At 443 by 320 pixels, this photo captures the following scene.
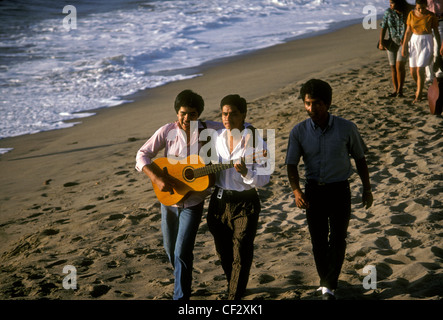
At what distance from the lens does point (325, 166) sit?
3.54 m

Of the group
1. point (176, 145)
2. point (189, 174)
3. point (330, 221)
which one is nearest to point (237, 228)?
point (189, 174)

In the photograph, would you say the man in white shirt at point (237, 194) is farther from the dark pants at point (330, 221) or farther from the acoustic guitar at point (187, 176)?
the dark pants at point (330, 221)

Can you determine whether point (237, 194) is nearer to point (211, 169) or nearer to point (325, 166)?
point (211, 169)

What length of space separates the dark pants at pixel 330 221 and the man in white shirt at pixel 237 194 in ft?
1.16

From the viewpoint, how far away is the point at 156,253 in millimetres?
5082

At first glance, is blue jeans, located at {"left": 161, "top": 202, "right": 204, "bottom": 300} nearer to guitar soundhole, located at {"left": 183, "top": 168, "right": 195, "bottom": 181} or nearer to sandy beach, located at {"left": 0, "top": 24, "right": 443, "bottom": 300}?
guitar soundhole, located at {"left": 183, "top": 168, "right": 195, "bottom": 181}

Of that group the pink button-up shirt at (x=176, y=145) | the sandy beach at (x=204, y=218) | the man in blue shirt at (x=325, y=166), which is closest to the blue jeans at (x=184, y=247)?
the pink button-up shirt at (x=176, y=145)

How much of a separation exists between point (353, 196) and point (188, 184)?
103 inches

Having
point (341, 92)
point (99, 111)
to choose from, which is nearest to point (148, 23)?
point (99, 111)

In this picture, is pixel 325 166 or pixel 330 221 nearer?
pixel 325 166

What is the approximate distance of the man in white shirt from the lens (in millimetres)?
3537

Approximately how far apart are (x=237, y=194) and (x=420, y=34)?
5.31 m
